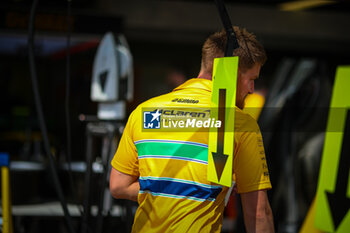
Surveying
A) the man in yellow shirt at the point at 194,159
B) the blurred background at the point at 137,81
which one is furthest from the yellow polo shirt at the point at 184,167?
the blurred background at the point at 137,81

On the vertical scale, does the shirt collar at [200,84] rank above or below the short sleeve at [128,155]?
above

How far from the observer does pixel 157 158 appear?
1524 mm

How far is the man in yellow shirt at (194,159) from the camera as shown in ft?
4.63

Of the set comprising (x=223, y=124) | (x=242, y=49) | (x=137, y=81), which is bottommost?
(x=137, y=81)

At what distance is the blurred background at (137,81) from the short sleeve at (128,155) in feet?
1.22

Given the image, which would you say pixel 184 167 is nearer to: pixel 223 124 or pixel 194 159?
pixel 194 159

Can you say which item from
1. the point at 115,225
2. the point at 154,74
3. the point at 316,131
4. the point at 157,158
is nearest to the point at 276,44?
the point at 154,74

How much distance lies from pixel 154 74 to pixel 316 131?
4.27 m

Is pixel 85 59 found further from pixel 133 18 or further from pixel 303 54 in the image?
pixel 303 54

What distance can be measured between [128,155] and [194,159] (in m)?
0.24

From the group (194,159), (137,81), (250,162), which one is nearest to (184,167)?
(194,159)

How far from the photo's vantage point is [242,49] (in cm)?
144

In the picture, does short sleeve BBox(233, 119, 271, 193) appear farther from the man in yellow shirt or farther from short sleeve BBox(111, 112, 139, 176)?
short sleeve BBox(111, 112, 139, 176)

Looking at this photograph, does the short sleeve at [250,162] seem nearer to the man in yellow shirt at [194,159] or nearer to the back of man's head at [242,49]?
the man in yellow shirt at [194,159]
